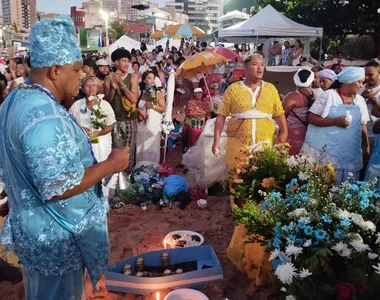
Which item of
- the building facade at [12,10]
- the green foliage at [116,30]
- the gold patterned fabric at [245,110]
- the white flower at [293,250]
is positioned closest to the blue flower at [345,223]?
the white flower at [293,250]

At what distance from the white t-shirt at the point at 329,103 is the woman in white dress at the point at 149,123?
318 cm

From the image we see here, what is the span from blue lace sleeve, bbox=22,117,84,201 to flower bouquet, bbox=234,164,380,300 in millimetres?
1070

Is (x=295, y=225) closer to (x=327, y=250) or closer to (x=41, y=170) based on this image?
(x=327, y=250)

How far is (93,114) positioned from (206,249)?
7.61ft

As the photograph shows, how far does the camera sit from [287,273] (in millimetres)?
1748

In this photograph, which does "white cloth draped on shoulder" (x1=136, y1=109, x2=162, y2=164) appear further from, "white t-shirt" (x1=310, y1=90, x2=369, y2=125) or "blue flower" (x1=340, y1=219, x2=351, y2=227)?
"blue flower" (x1=340, y1=219, x2=351, y2=227)

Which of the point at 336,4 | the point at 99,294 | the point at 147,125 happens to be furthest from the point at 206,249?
the point at 336,4

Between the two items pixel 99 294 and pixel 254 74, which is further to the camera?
pixel 254 74

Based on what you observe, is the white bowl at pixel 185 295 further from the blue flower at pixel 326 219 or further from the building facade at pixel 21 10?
the building facade at pixel 21 10

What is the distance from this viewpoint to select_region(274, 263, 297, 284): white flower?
5.71 feet

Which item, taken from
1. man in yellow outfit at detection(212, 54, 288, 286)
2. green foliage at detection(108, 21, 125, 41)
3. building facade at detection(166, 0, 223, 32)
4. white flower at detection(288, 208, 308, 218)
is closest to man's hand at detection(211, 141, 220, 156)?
man in yellow outfit at detection(212, 54, 288, 286)

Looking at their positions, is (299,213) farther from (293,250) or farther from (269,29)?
(269,29)

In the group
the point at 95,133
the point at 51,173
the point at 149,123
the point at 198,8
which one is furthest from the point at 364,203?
the point at 198,8

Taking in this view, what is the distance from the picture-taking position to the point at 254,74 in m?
3.79
